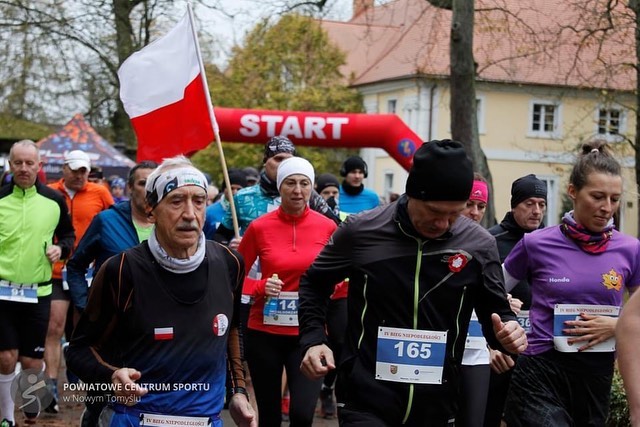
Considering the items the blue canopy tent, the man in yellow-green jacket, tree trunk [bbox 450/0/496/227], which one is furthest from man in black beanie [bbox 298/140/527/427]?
the blue canopy tent

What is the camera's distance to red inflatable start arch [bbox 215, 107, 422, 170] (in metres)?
14.7

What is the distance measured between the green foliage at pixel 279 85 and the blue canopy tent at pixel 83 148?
2316cm

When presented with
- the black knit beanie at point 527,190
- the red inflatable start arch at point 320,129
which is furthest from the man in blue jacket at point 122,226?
the red inflatable start arch at point 320,129

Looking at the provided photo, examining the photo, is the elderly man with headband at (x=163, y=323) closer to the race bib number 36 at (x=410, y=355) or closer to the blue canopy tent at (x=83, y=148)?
the race bib number 36 at (x=410, y=355)

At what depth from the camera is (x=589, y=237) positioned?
17.7ft

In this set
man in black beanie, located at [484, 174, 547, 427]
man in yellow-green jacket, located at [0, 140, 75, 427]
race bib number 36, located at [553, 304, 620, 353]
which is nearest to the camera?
race bib number 36, located at [553, 304, 620, 353]

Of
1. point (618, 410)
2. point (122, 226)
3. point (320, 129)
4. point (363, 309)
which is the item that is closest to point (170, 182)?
point (363, 309)

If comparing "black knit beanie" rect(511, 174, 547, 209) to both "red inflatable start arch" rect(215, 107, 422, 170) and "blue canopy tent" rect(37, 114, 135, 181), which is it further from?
"blue canopy tent" rect(37, 114, 135, 181)

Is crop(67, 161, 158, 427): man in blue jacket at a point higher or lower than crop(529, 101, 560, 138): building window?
higher

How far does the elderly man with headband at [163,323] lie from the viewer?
13.4 feet

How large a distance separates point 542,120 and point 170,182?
4751 cm

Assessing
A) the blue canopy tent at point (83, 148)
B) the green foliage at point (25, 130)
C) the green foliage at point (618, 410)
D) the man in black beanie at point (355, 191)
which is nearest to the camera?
the green foliage at point (618, 410)

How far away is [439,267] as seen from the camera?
423 cm

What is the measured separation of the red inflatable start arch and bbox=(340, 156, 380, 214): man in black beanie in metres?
2.91
